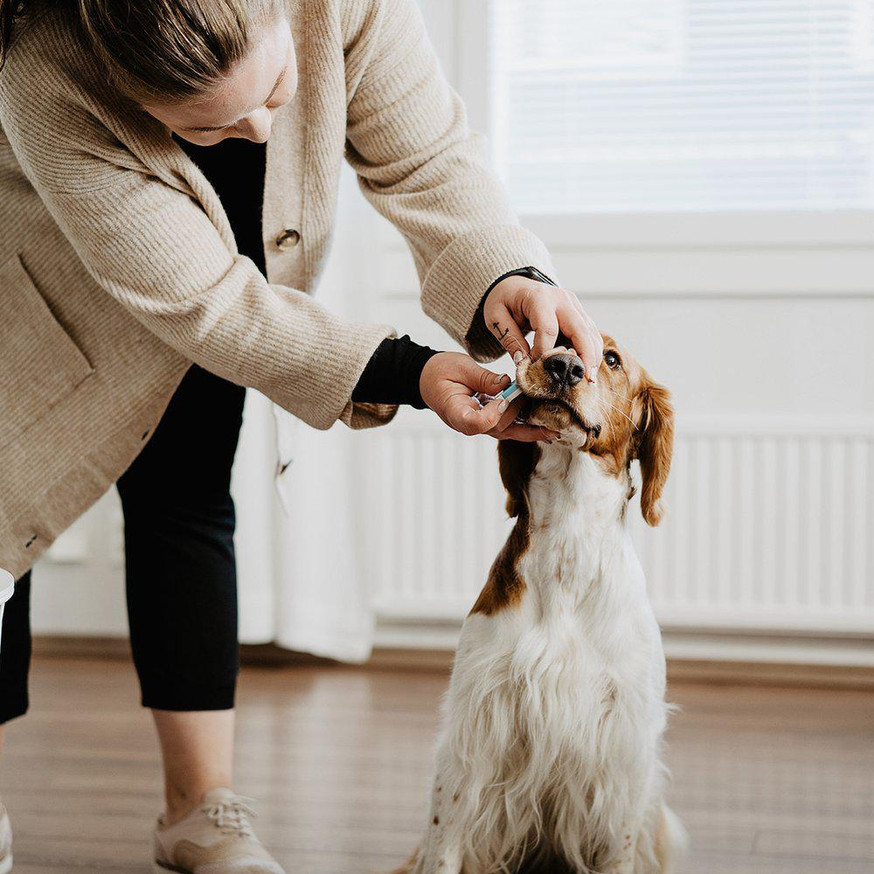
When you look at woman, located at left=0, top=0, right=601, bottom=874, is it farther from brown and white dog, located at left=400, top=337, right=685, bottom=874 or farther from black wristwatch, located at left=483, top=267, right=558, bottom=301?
brown and white dog, located at left=400, top=337, right=685, bottom=874

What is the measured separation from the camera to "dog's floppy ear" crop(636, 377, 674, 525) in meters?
1.27

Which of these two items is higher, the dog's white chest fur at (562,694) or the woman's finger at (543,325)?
the woman's finger at (543,325)

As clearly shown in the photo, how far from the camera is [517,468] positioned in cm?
126

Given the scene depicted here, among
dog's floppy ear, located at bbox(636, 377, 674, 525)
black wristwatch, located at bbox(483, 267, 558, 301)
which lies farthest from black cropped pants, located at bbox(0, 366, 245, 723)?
dog's floppy ear, located at bbox(636, 377, 674, 525)

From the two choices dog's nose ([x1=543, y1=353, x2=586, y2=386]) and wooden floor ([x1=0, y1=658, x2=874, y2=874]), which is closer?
dog's nose ([x1=543, y1=353, x2=586, y2=386])

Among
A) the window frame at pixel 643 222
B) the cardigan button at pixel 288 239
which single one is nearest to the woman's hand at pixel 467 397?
the cardigan button at pixel 288 239

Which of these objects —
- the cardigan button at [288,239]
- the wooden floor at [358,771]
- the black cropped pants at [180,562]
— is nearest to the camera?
the cardigan button at [288,239]

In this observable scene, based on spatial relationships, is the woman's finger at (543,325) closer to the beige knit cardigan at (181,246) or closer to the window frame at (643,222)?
the beige knit cardigan at (181,246)

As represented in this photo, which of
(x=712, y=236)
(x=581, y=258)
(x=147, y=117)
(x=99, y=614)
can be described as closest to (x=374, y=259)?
(x=581, y=258)

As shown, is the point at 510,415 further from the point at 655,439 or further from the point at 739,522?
the point at 739,522

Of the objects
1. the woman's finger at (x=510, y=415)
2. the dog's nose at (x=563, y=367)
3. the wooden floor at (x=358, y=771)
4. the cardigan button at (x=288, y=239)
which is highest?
the cardigan button at (x=288, y=239)

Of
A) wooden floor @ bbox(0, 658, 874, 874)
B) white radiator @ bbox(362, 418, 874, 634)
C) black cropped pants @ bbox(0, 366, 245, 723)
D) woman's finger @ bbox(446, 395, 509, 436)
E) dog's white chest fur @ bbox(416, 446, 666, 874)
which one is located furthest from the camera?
white radiator @ bbox(362, 418, 874, 634)

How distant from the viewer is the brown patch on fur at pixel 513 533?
1225mm

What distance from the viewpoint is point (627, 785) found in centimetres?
123
